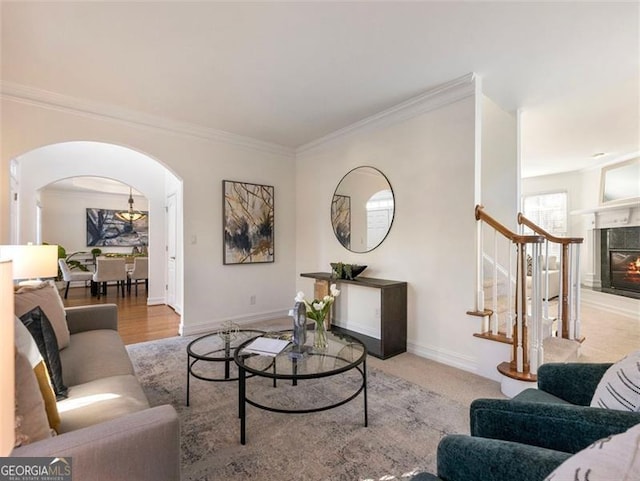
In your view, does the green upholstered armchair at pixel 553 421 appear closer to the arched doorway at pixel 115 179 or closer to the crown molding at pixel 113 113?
the crown molding at pixel 113 113

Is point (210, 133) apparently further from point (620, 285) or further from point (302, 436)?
point (620, 285)

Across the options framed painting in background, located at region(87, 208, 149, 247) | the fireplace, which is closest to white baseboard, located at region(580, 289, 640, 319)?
the fireplace

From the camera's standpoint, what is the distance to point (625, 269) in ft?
18.5

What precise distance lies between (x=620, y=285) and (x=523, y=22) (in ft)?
20.0

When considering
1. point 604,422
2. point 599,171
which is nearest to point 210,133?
point 604,422

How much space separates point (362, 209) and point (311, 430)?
259 cm

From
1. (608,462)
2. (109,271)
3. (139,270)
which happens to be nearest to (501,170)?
(608,462)

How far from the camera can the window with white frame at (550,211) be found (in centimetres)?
684

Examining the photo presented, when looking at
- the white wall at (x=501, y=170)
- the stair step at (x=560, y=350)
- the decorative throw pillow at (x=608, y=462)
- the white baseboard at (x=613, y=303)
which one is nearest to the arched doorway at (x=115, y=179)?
the white wall at (x=501, y=170)

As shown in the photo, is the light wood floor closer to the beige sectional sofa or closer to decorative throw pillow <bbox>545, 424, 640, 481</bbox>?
the beige sectional sofa

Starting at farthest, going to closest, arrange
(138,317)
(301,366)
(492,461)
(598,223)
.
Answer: (598,223), (138,317), (301,366), (492,461)

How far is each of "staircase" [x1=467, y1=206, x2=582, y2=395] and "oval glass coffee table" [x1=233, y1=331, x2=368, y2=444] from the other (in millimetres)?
1235

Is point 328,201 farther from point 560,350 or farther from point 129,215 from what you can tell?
point 129,215

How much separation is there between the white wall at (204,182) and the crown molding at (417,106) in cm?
123
